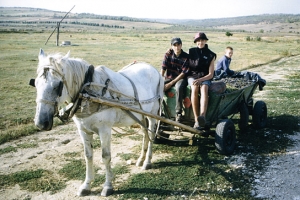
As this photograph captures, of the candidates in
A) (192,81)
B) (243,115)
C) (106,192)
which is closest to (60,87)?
(106,192)

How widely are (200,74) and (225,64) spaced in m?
2.66

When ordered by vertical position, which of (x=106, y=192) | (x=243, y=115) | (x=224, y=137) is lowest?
(x=106, y=192)

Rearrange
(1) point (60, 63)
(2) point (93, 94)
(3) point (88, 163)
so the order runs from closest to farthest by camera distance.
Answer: (1) point (60, 63) < (2) point (93, 94) < (3) point (88, 163)

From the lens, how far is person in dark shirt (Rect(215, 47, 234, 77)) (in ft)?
26.7

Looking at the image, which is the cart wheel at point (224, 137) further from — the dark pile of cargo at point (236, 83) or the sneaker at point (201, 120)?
the dark pile of cargo at point (236, 83)

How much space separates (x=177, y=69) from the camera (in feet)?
19.6

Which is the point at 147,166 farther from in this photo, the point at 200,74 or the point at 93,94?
the point at 200,74

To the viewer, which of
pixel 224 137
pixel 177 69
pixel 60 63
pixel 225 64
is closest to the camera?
pixel 60 63

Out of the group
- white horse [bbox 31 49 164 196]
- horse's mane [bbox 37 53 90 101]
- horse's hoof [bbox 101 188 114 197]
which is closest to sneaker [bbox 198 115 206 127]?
white horse [bbox 31 49 164 196]

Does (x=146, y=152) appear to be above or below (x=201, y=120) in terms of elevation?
below

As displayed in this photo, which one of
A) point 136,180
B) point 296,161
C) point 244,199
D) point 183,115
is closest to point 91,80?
point 136,180

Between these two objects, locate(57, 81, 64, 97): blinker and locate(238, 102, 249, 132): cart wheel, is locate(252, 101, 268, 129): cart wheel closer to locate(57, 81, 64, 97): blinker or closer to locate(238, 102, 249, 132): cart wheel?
locate(238, 102, 249, 132): cart wheel

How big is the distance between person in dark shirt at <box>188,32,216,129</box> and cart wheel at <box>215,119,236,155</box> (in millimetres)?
427

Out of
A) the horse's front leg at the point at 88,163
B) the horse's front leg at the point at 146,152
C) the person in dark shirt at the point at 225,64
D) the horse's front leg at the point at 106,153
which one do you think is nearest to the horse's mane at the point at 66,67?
the horse's front leg at the point at 106,153
